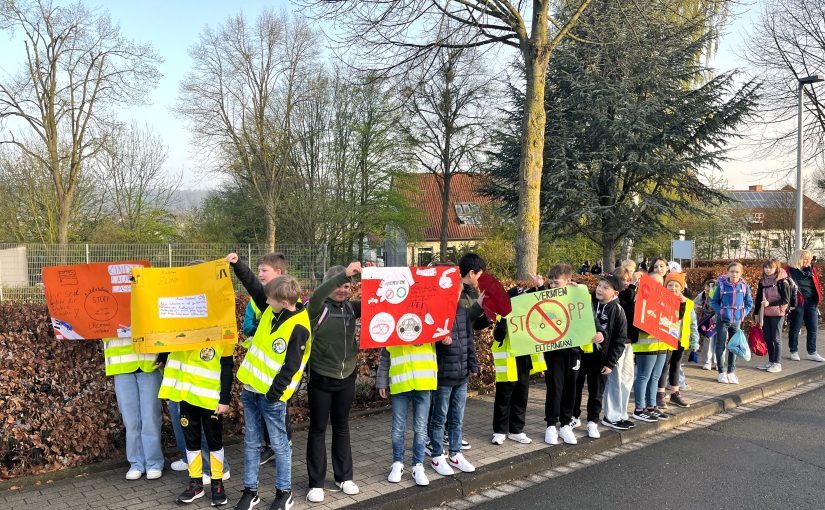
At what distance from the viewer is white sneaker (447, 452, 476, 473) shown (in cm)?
518

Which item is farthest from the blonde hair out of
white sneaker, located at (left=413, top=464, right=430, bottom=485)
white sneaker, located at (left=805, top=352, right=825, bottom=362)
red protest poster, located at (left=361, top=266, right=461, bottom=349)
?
white sneaker, located at (left=413, top=464, right=430, bottom=485)

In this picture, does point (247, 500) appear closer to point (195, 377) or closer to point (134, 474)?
point (195, 377)

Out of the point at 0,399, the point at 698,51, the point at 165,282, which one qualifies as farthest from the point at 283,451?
the point at 698,51

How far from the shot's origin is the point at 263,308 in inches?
185

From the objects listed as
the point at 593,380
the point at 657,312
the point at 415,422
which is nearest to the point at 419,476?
the point at 415,422

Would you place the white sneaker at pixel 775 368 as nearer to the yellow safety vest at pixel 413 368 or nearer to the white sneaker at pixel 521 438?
the white sneaker at pixel 521 438

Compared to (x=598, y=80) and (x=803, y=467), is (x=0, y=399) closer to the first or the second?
(x=803, y=467)

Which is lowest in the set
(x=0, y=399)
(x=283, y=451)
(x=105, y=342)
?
(x=283, y=451)

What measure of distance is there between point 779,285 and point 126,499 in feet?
33.1

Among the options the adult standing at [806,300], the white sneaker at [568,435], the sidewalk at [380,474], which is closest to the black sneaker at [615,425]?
the sidewalk at [380,474]

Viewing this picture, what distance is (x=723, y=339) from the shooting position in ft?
30.1

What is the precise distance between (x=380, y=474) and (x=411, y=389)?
2.69 ft

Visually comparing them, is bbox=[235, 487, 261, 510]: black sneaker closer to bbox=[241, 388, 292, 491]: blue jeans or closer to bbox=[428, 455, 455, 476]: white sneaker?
bbox=[241, 388, 292, 491]: blue jeans

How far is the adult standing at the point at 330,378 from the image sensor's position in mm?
4582
